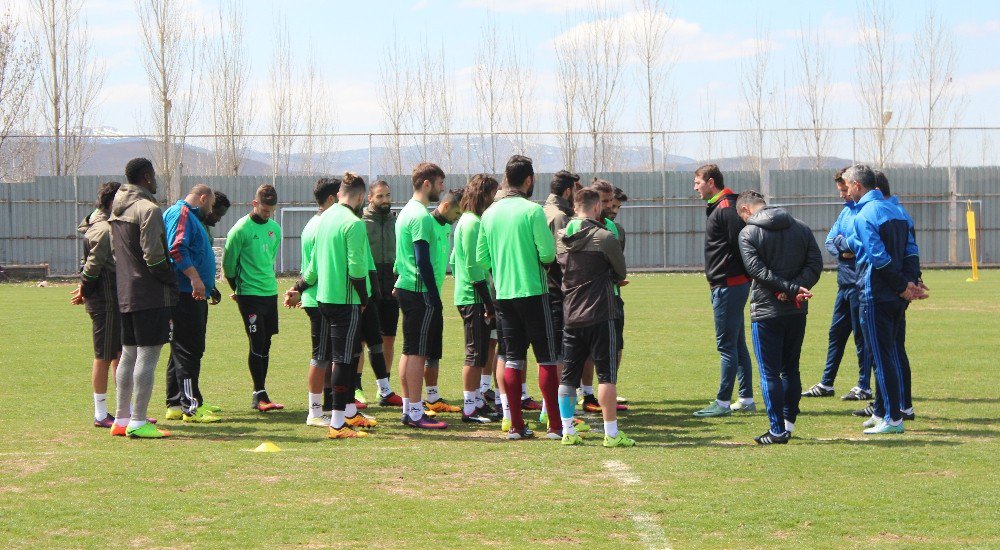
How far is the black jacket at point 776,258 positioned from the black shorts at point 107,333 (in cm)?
558

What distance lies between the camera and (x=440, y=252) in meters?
9.93

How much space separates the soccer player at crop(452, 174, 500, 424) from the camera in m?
9.44

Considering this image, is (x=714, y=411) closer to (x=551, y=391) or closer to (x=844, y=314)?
(x=551, y=391)

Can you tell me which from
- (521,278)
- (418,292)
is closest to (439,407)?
(418,292)

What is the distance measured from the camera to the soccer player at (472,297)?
9.44 metres

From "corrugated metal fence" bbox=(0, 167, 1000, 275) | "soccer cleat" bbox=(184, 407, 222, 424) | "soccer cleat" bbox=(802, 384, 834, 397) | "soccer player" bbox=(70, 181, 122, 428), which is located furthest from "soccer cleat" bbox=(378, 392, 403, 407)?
"corrugated metal fence" bbox=(0, 167, 1000, 275)

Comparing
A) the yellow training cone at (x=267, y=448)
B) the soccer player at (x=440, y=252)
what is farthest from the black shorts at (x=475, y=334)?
the yellow training cone at (x=267, y=448)

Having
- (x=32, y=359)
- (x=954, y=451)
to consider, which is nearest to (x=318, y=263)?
(x=954, y=451)

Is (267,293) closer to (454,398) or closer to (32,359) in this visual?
(454,398)

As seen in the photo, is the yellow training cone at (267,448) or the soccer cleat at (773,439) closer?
the yellow training cone at (267,448)

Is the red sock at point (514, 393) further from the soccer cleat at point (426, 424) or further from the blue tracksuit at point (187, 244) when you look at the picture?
the blue tracksuit at point (187, 244)

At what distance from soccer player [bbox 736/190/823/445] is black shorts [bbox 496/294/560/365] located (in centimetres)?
163

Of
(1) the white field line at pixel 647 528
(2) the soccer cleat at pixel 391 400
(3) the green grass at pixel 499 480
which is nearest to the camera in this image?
(1) the white field line at pixel 647 528

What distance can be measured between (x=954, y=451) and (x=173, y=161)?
38072 mm
